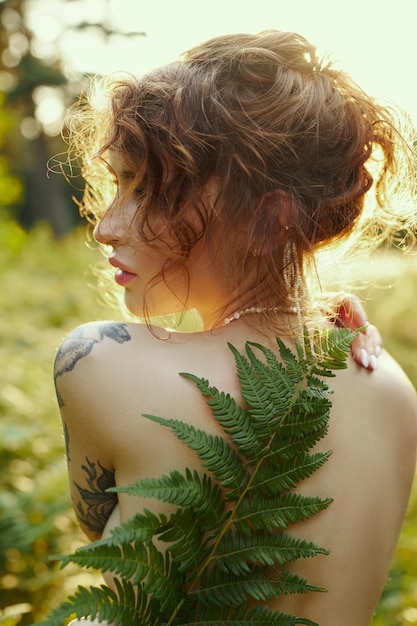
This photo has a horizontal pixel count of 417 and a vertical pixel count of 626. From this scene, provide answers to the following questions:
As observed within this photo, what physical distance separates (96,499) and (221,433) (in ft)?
1.42

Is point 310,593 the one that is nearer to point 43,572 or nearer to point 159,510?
point 159,510

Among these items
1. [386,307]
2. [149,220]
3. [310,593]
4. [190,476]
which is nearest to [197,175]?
[149,220]

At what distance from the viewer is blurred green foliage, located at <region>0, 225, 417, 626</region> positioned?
10.3 ft

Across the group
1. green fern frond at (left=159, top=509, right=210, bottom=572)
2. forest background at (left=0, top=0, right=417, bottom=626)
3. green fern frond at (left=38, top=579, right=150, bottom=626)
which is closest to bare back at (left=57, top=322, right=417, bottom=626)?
green fern frond at (left=159, top=509, right=210, bottom=572)

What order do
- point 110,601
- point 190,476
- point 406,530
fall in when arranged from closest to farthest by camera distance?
point 110,601 → point 190,476 → point 406,530

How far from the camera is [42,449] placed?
4.34 metres

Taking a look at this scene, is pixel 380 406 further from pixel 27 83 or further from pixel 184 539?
pixel 27 83

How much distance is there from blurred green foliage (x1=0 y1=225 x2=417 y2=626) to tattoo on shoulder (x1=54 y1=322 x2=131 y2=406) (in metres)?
0.42

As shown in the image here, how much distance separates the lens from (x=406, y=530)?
3889 mm

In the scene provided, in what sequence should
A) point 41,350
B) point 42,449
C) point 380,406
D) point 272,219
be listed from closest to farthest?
point 272,219 → point 380,406 → point 42,449 → point 41,350

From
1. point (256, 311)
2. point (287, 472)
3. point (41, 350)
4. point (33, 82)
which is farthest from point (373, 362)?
point (33, 82)

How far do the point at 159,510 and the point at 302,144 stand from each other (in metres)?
0.91

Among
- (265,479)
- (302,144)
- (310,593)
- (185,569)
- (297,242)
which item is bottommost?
(310,593)

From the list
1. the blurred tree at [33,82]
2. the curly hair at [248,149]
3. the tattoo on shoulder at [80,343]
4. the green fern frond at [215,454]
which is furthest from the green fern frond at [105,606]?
the blurred tree at [33,82]
